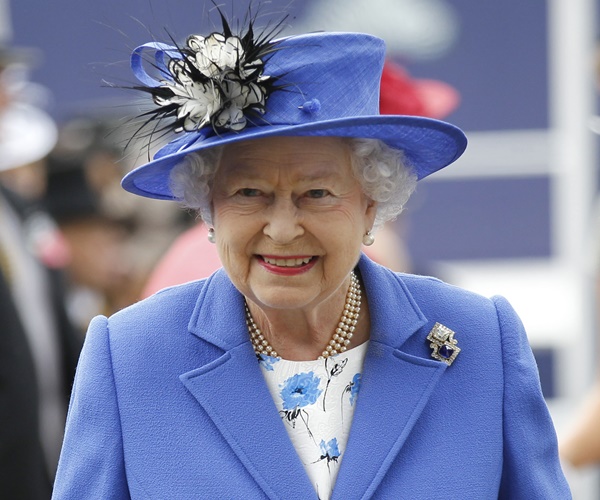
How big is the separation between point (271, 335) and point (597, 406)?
78.0 inches

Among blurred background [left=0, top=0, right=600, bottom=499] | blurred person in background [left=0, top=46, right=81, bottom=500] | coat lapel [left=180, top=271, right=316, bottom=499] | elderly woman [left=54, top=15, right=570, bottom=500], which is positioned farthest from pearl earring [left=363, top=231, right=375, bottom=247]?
blurred background [left=0, top=0, right=600, bottom=499]

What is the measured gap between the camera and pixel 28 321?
5.60 metres

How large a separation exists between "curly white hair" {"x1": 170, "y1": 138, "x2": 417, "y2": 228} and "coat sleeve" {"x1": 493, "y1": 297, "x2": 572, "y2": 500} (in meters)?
0.47

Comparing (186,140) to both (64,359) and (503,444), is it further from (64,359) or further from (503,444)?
(64,359)

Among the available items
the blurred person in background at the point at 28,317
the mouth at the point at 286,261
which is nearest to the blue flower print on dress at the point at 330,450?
the mouth at the point at 286,261

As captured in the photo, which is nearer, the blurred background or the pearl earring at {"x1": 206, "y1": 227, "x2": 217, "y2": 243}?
the pearl earring at {"x1": 206, "y1": 227, "x2": 217, "y2": 243}

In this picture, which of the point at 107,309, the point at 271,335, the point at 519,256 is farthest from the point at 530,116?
the point at 271,335

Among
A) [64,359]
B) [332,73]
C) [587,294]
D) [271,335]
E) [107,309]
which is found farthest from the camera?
[587,294]

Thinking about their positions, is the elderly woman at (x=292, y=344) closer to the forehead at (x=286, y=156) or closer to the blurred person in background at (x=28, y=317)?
the forehead at (x=286, y=156)

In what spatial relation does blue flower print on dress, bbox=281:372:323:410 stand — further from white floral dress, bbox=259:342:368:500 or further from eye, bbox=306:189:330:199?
eye, bbox=306:189:330:199

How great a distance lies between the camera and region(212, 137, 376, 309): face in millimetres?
2633

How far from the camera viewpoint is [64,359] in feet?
18.9

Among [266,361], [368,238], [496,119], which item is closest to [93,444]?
[266,361]

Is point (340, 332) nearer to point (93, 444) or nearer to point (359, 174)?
point (359, 174)
